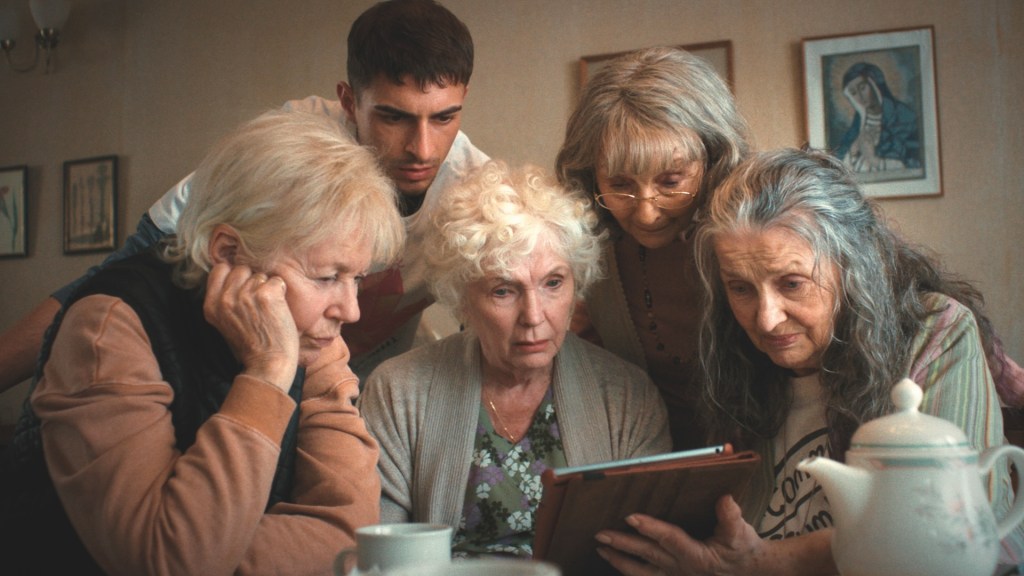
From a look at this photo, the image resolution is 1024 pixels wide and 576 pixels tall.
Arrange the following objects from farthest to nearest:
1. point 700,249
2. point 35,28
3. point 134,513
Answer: point 35,28
point 700,249
point 134,513

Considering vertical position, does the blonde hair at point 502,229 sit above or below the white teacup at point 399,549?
above

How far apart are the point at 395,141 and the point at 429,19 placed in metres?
0.33

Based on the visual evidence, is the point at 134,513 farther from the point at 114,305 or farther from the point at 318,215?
the point at 318,215

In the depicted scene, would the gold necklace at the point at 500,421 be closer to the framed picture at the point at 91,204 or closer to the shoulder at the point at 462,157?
the shoulder at the point at 462,157

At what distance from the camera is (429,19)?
2.42 metres

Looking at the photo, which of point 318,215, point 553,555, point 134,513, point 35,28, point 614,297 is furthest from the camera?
point 35,28

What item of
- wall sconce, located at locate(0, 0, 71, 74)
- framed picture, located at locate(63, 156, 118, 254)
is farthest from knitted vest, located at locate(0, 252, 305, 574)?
wall sconce, located at locate(0, 0, 71, 74)

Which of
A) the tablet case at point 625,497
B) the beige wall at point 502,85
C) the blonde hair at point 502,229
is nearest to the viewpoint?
the tablet case at point 625,497

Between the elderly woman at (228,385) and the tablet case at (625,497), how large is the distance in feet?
1.14

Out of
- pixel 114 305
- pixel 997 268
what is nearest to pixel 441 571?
pixel 114 305

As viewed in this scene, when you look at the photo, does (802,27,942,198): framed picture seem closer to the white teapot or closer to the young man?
the young man

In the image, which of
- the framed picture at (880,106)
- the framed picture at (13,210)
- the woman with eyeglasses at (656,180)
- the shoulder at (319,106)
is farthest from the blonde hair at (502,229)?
the framed picture at (13,210)

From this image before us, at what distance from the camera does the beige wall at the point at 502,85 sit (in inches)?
149

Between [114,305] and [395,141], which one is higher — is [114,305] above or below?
below
